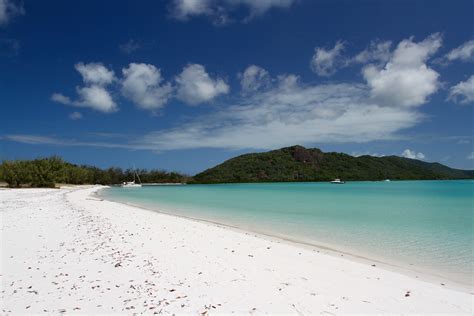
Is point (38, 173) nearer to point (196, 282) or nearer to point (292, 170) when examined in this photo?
point (196, 282)

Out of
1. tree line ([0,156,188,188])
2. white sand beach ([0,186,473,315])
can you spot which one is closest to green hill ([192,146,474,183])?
tree line ([0,156,188,188])

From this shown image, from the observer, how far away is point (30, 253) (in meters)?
7.15

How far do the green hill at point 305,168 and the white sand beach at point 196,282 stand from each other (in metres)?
116

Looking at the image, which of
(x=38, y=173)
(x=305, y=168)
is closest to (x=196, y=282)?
(x=38, y=173)

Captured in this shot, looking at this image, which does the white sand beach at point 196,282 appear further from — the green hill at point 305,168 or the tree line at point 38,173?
the green hill at point 305,168

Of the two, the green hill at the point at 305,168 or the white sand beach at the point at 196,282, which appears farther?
the green hill at the point at 305,168

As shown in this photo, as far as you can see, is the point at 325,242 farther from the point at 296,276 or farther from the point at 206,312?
the point at 206,312

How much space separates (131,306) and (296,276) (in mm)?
2999

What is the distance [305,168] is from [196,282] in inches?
5136

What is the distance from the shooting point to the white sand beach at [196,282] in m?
4.50

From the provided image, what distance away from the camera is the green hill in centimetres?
12762

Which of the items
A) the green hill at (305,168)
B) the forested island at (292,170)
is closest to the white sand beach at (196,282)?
the forested island at (292,170)

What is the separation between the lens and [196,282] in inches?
214

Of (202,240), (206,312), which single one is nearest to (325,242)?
(202,240)
